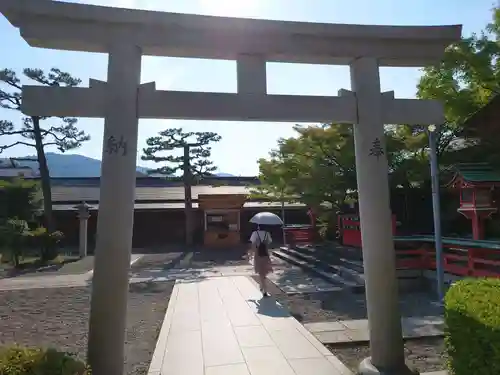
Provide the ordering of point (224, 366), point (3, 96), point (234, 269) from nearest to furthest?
point (224, 366), point (234, 269), point (3, 96)

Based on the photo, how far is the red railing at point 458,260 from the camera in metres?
8.99

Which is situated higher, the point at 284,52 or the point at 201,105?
the point at 284,52

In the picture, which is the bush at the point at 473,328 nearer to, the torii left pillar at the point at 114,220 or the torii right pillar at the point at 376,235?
the torii right pillar at the point at 376,235

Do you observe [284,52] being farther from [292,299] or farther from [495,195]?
[495,195]

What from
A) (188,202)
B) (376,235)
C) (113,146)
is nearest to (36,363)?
(113,146)

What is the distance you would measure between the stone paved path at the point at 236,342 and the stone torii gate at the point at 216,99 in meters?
0.99

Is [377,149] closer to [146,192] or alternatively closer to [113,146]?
[113,146]

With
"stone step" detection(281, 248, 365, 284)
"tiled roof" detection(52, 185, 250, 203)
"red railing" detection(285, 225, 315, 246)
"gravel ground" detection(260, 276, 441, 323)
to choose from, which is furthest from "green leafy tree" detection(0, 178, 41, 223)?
"gravel ground" detection(260, 276, 441, 323)

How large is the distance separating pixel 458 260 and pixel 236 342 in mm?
6853

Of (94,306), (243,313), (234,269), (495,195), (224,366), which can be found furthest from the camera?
(234,269)

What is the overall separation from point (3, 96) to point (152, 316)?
1678 cm

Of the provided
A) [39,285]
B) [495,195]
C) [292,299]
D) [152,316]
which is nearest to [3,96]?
[39,285]

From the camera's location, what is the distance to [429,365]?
5160mm

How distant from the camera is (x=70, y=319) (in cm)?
812
